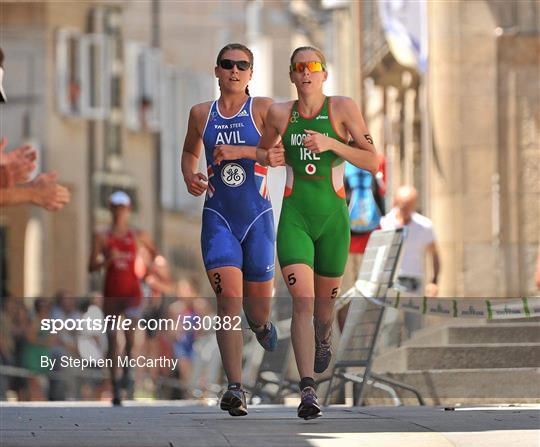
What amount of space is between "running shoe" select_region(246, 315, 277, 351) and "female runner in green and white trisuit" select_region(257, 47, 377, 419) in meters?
0.32

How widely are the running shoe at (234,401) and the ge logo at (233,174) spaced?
1.17 meters

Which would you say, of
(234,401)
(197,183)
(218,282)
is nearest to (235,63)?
(197,183)

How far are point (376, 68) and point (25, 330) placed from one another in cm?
1336

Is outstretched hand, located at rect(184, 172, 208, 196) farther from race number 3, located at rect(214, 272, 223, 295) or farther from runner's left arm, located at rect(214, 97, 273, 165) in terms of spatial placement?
race number 3, located at rect(214, 272, 223, 295)

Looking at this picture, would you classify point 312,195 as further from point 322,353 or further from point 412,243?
point 412,243

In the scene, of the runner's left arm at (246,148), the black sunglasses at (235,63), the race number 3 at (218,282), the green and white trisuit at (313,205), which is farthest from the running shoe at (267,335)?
the black sunglasses at (235,63)

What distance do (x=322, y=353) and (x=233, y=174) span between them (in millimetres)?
1159

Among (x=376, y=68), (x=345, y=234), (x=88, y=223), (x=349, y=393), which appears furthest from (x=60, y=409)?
(x=88, y=223)

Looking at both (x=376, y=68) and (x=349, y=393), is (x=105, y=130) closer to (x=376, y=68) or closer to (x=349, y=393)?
(x=376, y=68)

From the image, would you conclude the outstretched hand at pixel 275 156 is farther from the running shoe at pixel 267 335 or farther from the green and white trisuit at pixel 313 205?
the running shoe at pixel 267 335

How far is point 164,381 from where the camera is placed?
1270 centimetres

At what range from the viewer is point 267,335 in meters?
11.9

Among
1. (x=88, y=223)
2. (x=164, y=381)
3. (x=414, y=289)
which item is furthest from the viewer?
(x=88, y=223)

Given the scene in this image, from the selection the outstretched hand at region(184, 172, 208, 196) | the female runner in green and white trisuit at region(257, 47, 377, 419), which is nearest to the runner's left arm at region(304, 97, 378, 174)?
the female runner in green and white trisuit at region(257, 47, 377, 419)
